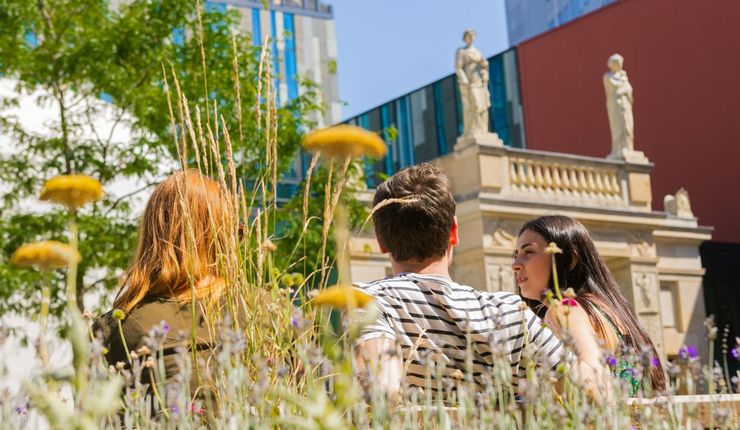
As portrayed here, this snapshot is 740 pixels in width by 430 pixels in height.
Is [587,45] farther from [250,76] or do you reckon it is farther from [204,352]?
[204,352]

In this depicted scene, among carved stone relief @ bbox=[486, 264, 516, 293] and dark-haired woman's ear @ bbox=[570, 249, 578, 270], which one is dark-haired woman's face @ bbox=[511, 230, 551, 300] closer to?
dark-haired woman's ear @ bbox=[570, 249, 578, 270]

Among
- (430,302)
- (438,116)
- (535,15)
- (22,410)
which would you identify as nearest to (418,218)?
(430,302)

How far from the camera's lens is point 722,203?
806 inches

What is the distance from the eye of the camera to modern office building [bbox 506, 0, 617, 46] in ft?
137

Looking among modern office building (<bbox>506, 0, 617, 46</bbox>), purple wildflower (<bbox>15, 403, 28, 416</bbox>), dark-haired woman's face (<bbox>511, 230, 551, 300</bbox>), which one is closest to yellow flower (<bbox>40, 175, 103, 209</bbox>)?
purple wildflower (<bbox>15, 403, 28, 416</bbox>)

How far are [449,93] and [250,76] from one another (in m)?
16.0

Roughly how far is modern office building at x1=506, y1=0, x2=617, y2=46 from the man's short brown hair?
127ft

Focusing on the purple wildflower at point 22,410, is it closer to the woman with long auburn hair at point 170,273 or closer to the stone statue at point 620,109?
the woman with long auburn hair at point 170,273

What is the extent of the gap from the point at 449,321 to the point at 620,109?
13931 millimetres

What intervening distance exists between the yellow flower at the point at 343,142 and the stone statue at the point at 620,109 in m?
15.0

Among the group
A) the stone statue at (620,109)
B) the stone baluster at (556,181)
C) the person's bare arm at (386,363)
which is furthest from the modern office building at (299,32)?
the person's bare arm at (386,363)

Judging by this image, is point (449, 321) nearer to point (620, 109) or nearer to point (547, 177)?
point (547, 177)

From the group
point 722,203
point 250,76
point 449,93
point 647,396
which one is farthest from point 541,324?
point 449,93

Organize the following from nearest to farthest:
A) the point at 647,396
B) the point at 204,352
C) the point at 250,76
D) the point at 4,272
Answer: the point at 647,396
the point at 204,352
the point at 4,272
the point at 250,76
